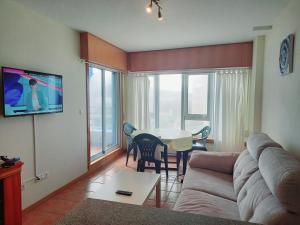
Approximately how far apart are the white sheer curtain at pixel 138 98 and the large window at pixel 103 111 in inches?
13.8

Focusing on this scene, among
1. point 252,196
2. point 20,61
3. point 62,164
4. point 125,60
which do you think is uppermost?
point 125,60

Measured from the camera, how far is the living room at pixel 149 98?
2.01 metres

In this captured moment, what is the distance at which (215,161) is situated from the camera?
9.04 ft

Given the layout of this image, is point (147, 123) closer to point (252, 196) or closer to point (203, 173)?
point (203, 173)

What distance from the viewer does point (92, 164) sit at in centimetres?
400

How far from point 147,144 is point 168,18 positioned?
1.90 m

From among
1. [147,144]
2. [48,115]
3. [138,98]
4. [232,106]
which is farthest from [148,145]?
[232,106]

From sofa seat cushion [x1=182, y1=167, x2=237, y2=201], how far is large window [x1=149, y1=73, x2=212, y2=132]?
2345 mm

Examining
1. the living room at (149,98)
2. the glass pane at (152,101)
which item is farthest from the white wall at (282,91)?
the glass pane at (152,101)

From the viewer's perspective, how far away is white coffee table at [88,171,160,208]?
2.01 metres

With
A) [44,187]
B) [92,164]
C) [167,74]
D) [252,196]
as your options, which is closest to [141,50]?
[167,74]

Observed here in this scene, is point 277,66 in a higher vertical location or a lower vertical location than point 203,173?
higher

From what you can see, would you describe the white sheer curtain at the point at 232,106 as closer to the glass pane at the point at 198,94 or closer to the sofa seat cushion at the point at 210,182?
the glass pane at the point at 198,94

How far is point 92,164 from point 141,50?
2.74 metres
